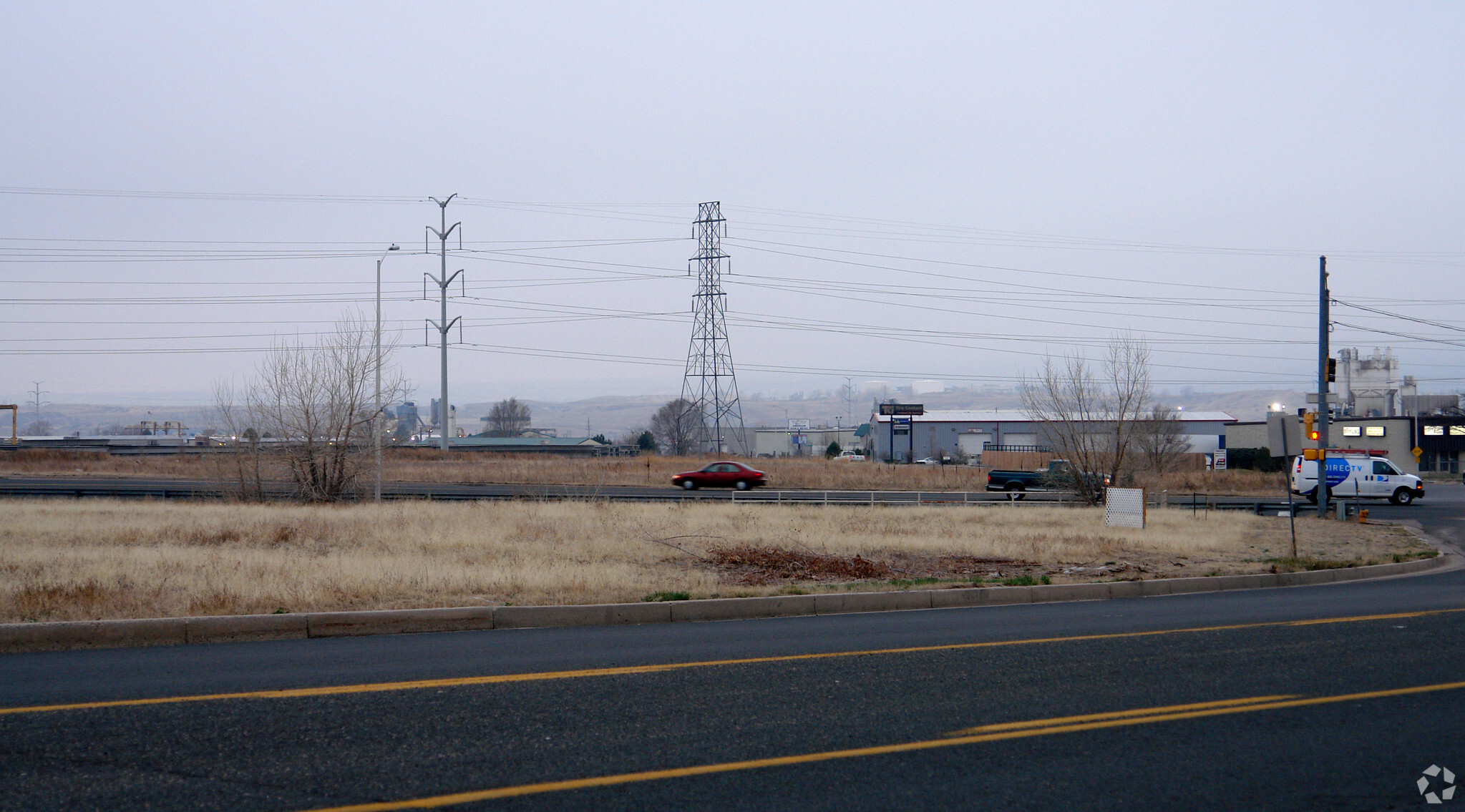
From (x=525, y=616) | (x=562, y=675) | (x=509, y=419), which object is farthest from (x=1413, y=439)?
(x=509, y=419)

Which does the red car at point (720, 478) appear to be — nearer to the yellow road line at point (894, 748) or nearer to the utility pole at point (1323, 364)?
the utility pole at point (1323, 364)

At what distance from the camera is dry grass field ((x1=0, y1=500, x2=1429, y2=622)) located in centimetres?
1191

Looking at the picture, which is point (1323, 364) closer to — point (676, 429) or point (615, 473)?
point (615, 473)

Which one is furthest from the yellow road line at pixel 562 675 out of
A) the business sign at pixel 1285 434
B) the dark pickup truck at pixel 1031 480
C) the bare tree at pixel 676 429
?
the bare tree at pixel 676 429

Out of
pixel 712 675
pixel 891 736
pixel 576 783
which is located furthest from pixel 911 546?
pixel 576 783

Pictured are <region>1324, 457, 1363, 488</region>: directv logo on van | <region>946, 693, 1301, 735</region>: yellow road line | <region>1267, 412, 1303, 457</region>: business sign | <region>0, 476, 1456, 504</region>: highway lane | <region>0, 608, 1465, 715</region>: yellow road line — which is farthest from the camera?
<region>1324, 457, 1363, 488</region>: directv logo on van

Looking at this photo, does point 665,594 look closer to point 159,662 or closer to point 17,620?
point 159,662

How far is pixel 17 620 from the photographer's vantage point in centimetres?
991

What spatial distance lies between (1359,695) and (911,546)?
1160cm

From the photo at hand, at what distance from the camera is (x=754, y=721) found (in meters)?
6.52

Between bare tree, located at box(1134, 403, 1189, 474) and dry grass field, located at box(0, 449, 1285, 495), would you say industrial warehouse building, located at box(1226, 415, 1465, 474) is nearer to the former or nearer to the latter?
bare tree, located at box(1134, 403, 1189, 474)

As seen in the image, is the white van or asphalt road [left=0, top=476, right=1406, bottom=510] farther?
the white van

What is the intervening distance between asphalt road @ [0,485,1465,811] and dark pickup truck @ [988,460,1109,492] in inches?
1025

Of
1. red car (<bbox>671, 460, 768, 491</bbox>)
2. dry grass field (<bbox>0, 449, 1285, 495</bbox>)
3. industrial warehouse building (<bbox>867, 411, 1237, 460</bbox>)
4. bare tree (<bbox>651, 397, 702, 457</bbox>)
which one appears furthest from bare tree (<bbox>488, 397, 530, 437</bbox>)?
red car (<bbox>671, 460, 768, 491</bbox>)
